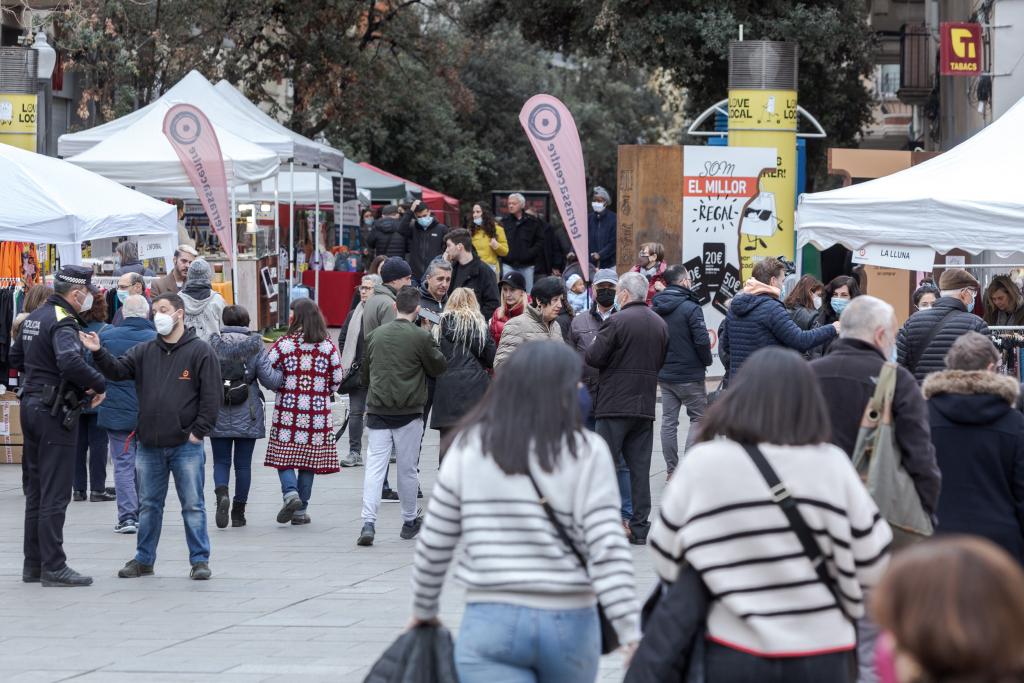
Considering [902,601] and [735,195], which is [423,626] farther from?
[735,195]

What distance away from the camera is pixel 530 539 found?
14.0ft

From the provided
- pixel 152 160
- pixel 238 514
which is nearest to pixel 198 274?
pixel 238 514

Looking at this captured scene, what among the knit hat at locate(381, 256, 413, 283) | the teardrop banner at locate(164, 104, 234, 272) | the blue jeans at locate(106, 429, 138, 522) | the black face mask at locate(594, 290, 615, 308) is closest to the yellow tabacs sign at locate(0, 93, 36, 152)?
the teardrop banner at locate(164, 104, 234, 272)

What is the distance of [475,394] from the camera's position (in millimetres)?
10984

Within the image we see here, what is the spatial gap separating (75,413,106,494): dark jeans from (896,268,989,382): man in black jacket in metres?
6.15

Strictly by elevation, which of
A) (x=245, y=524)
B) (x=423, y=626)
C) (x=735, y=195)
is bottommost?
(x=245, y=524)

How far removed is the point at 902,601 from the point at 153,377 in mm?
7259

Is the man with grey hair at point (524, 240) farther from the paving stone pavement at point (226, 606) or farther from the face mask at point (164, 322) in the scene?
the face mask at point (164, 322)

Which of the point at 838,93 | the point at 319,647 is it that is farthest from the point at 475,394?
the point at 838,93

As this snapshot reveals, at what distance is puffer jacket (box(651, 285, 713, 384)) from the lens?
37.7 ft

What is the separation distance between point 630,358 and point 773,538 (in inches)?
256

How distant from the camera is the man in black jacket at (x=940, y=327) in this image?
8.96 m

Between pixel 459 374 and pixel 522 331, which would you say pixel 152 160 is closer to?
pixel 459 374

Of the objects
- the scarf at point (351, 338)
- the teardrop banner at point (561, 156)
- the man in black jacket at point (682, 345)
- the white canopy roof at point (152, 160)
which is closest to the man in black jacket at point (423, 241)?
the white canopy roof at point (152, 160)
